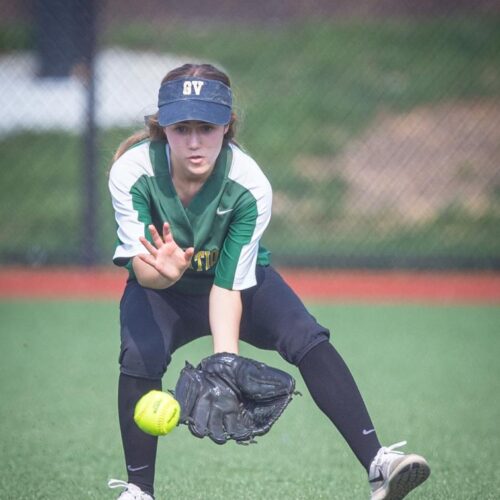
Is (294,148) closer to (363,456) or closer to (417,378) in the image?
(417,378)

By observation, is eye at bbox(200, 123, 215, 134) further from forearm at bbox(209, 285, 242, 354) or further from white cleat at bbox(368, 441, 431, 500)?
white cleat at bbox(368, 441, 431, 500)

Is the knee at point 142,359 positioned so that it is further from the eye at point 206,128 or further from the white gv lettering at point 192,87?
the white gv lettering at point 192,87

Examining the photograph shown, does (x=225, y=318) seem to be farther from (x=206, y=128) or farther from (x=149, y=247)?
(x=206, y=128)

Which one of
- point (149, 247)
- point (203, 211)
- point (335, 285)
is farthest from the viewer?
point (335, 285)

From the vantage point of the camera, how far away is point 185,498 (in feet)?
11.4

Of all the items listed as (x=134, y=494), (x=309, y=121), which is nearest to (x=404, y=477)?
(x=134, y=494)

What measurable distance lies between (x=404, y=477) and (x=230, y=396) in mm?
609

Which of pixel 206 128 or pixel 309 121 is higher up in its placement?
pixel 309 121

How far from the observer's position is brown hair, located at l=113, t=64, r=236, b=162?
3299 millimetres

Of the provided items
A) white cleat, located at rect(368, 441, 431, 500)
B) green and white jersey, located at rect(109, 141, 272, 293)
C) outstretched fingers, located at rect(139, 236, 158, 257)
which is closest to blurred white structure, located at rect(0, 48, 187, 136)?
green and white jersey, located at rect(109, 141, 272, 293)

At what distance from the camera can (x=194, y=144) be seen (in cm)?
319

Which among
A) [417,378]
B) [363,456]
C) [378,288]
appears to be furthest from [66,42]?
[363,456]

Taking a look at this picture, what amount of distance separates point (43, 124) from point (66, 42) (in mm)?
1811

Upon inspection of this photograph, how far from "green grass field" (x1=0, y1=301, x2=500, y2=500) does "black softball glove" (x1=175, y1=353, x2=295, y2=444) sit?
18.6 inches
